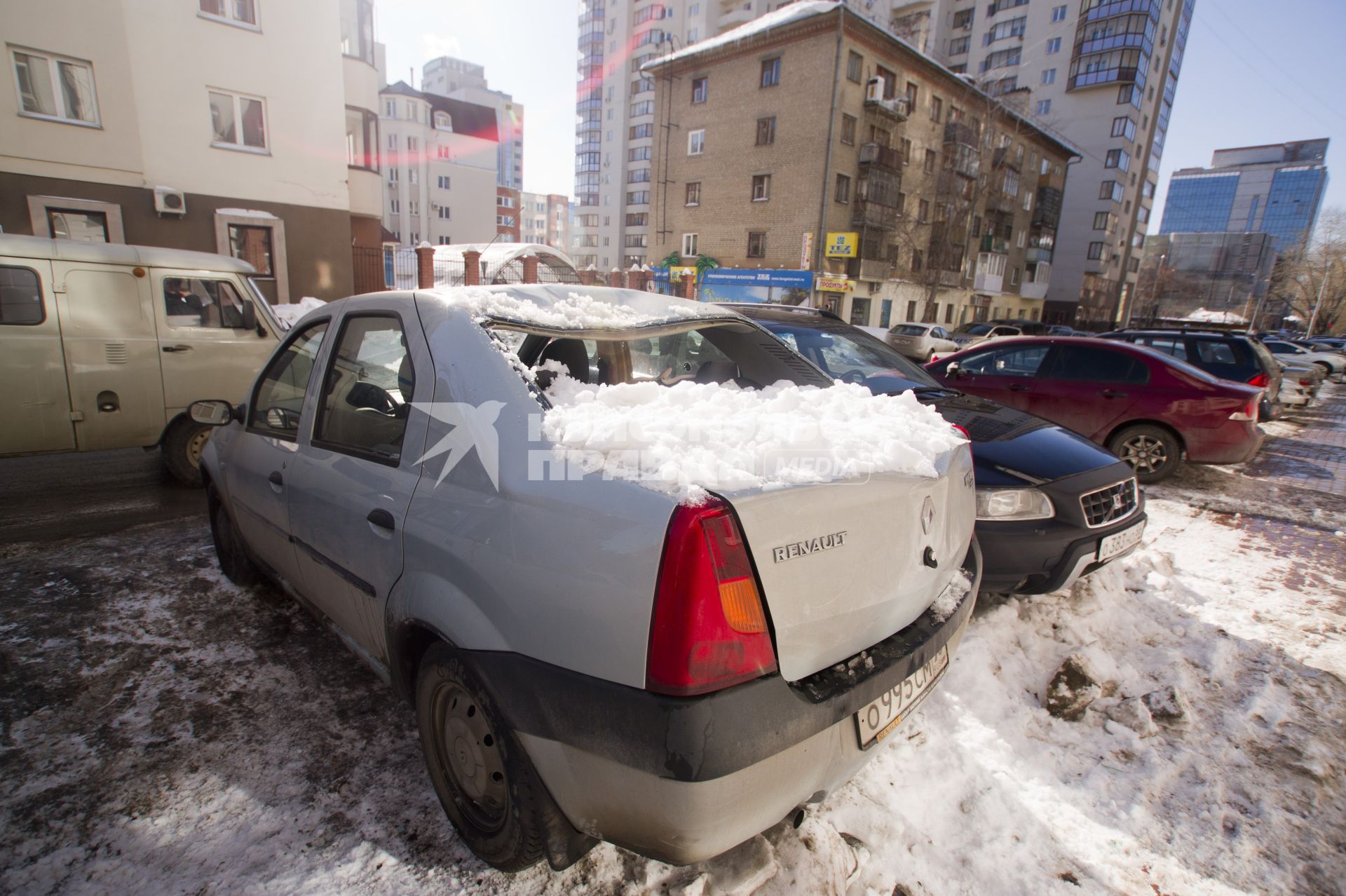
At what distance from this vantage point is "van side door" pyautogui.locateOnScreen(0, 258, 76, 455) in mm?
4879

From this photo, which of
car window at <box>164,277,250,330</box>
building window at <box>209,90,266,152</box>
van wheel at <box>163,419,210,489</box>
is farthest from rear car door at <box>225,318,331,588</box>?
building window at <box>209,90,266,152</box>

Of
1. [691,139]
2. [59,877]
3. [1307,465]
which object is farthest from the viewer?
[691,139]

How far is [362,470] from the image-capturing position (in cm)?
Answer: 216

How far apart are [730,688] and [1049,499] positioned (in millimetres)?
2782

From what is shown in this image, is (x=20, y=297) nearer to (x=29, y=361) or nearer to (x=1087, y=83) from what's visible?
(x=29, y=361)

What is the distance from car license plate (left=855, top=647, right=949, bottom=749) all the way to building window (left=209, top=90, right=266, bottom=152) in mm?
20519

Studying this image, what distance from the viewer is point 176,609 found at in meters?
3.46

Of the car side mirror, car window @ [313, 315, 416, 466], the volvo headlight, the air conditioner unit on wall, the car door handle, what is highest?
the air conditioner unit on wall

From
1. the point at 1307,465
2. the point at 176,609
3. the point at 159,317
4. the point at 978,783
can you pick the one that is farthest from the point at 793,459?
the point at 1307,465

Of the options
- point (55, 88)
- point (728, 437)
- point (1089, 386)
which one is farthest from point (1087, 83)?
point (728, 437)

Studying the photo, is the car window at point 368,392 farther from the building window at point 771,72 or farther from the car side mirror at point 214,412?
the building window at point 771,72

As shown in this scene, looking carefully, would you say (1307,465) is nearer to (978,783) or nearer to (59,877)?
(978,783)

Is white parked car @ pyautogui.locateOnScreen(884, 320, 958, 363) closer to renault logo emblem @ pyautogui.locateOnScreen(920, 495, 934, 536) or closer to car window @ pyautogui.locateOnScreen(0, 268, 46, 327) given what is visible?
renault logo emblem @ pyautogui.locateOnScreen(920, 495, 934, 536)

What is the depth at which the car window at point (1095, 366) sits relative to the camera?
6832mm
